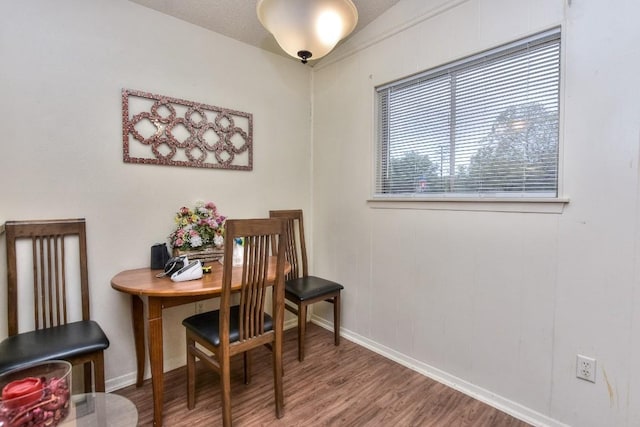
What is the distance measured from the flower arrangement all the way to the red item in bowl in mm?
1175

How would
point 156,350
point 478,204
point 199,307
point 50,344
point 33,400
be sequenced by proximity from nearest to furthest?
point 33,400, point 50,344, point 156,350, point 478,204, point 199,307

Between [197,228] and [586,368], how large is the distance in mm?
2408

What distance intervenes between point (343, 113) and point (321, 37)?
1076 millimetres

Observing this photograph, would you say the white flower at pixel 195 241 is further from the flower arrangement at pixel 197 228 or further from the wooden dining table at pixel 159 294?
the wooden dining table at pixel 159 294

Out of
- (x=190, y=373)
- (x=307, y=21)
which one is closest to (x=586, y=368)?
(x=190, y=373)

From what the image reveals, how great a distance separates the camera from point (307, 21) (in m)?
1.67

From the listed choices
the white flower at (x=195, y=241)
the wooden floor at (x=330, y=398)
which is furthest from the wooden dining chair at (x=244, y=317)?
the white flower at (x=195, y=241)

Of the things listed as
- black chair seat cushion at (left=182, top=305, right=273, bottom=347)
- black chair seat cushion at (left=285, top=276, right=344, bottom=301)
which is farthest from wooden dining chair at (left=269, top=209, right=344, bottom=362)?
black chair seat cushion at (left=182, top=305, right=273, bottom=347)

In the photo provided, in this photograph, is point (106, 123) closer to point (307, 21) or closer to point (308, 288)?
point (307, 21)

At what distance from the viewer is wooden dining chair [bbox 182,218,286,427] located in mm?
1606

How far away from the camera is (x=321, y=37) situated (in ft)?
5.87

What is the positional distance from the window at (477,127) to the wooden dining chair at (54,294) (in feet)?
6.91

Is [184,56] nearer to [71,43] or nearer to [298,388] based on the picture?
[71,43]

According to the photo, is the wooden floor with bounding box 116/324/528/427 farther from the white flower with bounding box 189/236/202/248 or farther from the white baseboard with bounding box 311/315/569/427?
the white flower with bounding box 189/236/202/248
